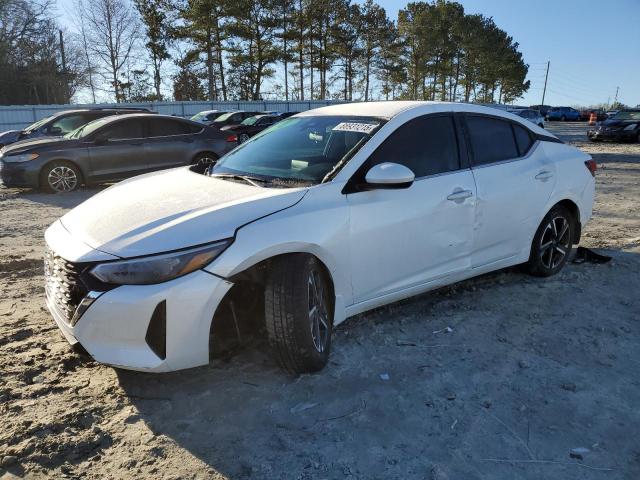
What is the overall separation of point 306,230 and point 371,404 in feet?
3.32

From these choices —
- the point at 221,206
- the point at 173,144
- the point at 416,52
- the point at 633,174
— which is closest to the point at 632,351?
the point at 221,206

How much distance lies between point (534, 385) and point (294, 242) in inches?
64.0

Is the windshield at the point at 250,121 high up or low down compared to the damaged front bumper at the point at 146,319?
up

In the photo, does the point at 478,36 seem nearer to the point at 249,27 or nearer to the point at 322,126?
the point at 249,27

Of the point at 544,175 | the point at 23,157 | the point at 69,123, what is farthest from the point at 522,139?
the point at 69,123

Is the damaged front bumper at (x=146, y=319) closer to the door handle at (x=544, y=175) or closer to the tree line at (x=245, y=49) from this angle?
the door handle at (x=544, y=175)

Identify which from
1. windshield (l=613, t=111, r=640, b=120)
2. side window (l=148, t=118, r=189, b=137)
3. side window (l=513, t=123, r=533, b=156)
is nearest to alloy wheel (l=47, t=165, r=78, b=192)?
side window (l=148, t=118, r=189, b=137)

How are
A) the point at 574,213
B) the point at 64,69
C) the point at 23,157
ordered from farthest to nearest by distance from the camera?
1. the point at 64,69
2. the point at 23,157
3. the point at 574,213

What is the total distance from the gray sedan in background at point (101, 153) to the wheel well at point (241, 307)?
760cm

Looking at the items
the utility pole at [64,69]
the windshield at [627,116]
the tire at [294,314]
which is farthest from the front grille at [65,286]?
the utility pole at [64,69]

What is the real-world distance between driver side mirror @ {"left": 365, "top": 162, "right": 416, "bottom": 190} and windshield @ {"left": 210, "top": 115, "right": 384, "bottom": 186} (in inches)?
10.8

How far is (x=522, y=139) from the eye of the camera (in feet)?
14.7

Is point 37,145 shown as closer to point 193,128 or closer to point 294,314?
point 193,128

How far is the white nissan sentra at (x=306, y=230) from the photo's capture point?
2.58 metres
